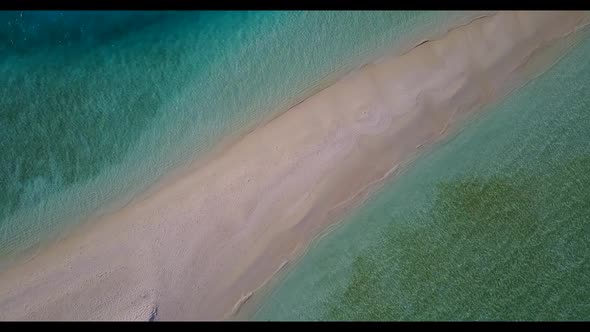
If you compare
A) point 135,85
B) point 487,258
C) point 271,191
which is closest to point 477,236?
point 487,258

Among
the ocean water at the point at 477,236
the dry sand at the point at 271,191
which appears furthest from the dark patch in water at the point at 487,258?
the dry sand at the point at 271,191

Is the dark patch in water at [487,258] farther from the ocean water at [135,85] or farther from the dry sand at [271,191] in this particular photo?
the ocean water at [135,85]

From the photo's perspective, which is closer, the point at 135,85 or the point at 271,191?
the point at 271,191

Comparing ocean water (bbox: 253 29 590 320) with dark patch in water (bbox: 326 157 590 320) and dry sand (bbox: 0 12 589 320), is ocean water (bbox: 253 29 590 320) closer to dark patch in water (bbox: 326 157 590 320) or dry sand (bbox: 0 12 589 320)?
dark patch in water (bbox: 326 157 590 320)

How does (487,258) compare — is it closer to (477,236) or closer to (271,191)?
(477,236)

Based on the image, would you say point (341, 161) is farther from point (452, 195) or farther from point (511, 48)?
point (511, 48)
